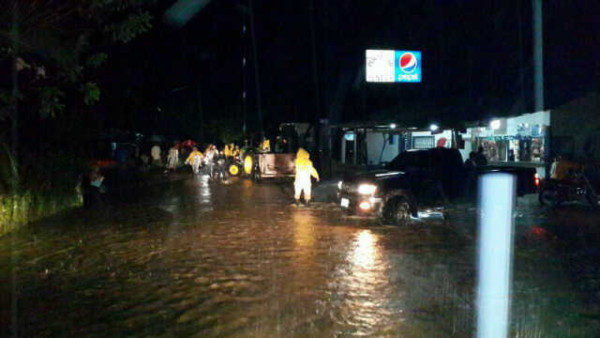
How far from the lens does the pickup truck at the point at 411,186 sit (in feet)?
46.9

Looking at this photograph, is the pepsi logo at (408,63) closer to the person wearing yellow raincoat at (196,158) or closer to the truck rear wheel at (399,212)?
the person wearing yellow raincoat at (196,158)

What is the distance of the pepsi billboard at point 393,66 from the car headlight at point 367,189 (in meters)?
26.8

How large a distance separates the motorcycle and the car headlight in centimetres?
724

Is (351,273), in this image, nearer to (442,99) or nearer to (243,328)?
(243,328)

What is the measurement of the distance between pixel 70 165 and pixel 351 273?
1176 cm

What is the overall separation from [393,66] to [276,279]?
33615 millimetres

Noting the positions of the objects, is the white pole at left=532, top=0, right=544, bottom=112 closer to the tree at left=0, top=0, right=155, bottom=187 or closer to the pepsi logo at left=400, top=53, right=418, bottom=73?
the pepsi logo at left=400, top=53, right=418, bottom=73

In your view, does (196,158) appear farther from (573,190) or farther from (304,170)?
(573,190)

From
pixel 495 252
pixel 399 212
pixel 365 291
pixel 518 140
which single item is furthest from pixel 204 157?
pixel 365 291

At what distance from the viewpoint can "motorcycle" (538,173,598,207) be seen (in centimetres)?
1802

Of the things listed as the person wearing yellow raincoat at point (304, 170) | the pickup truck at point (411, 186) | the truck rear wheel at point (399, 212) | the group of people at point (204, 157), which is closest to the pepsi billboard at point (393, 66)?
the group of people at point (204, 157)

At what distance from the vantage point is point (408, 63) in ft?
135

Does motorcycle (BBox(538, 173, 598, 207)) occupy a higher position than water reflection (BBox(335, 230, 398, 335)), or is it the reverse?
motorcycle (BBox(538, 173, 598, 207))

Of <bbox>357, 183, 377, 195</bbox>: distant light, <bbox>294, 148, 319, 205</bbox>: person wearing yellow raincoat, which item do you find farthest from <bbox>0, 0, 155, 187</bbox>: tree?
<bbox>294, 148, 319, 205</bbox>: person wearing yellow raincoat
